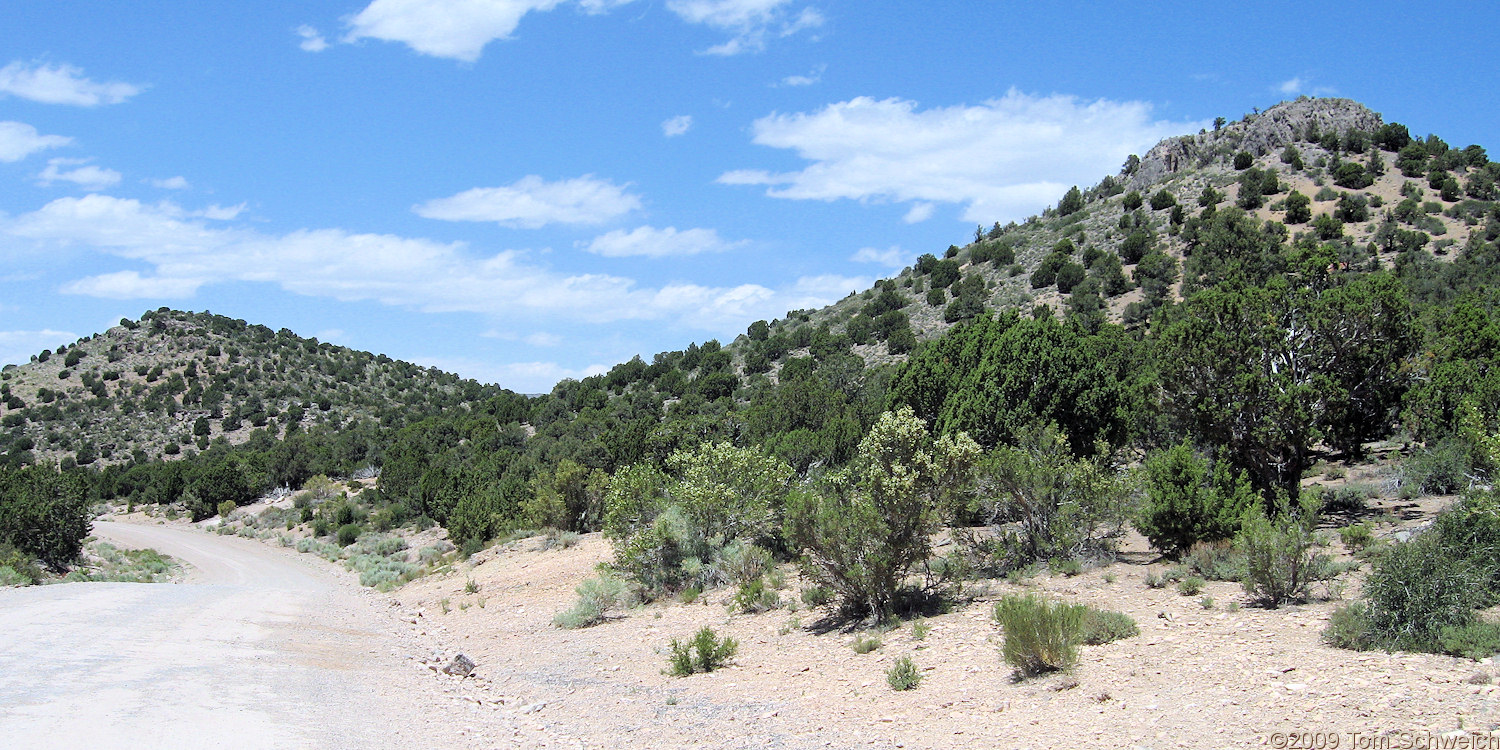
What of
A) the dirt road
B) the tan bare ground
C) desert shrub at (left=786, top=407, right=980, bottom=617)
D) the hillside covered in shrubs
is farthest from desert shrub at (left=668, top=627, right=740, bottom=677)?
the dirt road

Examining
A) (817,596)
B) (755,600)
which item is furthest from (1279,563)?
(755,600)

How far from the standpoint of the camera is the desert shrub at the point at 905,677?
10.1 m

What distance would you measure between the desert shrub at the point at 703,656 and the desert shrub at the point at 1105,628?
4.88 meters

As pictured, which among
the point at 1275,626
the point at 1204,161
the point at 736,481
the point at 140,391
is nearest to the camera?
the point at 1275,626

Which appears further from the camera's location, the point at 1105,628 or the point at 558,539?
the point at 558,539

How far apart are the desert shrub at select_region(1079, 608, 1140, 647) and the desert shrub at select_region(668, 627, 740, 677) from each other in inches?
192

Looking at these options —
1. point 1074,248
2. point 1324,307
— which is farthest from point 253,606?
point 1074,248

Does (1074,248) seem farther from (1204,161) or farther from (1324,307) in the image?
(1324,307)

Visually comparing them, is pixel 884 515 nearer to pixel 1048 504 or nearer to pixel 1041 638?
pixel 1048 504

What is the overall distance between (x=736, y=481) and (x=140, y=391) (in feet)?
266

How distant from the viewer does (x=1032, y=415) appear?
19.8m

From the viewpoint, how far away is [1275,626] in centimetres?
1010

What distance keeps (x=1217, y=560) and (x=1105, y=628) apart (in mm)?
3948

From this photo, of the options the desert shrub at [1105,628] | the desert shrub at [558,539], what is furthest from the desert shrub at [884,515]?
the desert shrub at [558,539]
